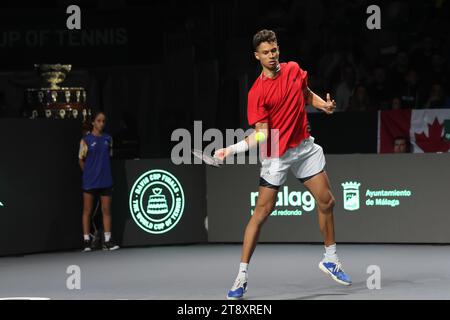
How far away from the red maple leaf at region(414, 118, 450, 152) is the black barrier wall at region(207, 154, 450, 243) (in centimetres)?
138

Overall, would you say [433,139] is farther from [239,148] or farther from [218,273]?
[239,148]

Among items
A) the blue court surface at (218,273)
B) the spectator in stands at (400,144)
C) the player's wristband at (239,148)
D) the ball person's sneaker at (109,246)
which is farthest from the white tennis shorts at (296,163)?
the spectator in stands at (400,144)

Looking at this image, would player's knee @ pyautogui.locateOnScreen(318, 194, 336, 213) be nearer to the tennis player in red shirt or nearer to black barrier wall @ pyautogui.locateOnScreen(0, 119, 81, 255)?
the tennis player in red shirt

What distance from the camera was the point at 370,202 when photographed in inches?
508

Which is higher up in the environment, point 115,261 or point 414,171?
point 414,171

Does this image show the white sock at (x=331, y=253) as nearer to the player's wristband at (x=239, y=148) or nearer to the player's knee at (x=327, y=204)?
the player's knee at (x=327, y=204)

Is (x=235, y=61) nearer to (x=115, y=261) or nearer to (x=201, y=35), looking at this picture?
(x=201, y=35)

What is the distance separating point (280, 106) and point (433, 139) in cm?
619

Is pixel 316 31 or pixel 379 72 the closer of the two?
pixel 379 72

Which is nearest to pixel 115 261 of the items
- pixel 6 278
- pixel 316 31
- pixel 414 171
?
pixel 6 278

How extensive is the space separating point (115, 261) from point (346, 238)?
3042 mm

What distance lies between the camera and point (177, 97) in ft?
58.1

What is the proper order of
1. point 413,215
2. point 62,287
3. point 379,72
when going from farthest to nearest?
point 379,72 < point 413,215 < point 62,287

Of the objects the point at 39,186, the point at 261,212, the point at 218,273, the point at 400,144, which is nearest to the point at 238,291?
the point at 261,212
